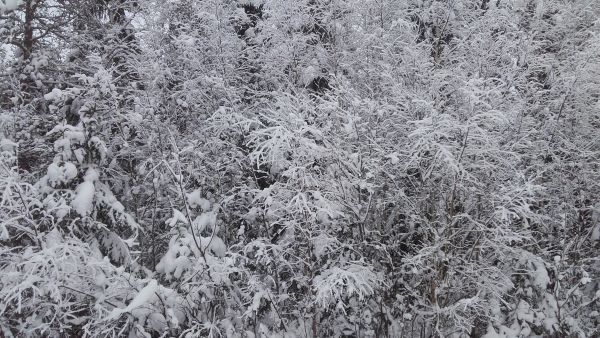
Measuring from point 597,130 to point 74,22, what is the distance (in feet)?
33.2

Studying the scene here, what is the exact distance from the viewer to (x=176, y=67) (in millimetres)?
8766

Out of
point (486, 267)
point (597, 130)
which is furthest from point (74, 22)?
point (597, 130)

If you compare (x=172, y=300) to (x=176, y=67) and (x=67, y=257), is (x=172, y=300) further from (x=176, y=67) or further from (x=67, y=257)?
(x=176, y=67)

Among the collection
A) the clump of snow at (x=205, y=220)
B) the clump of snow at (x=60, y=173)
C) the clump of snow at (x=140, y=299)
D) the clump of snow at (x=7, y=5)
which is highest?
the clump of snow at (x=7, y=5)

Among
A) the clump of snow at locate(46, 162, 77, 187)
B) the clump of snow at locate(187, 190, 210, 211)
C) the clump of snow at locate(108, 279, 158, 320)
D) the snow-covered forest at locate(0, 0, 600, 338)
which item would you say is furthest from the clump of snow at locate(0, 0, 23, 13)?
the clump of snow at locate(108, 279, 158, 320)

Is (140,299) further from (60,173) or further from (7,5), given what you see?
(7,5)

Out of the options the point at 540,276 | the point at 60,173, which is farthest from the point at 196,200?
the point at 540,276

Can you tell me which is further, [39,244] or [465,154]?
[465,154]

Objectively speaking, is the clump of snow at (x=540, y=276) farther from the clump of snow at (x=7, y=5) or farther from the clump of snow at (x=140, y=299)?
the clump of snow at (x=7, y=5)

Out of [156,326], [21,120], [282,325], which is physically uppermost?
[21,120]

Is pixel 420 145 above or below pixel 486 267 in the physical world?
above

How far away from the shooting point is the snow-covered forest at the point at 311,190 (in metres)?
4.78

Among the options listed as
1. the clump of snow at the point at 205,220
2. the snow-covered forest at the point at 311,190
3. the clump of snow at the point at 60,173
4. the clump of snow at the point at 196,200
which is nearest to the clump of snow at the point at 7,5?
the snow-covered forest at the point at 311,190

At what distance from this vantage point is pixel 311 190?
4.97 m
